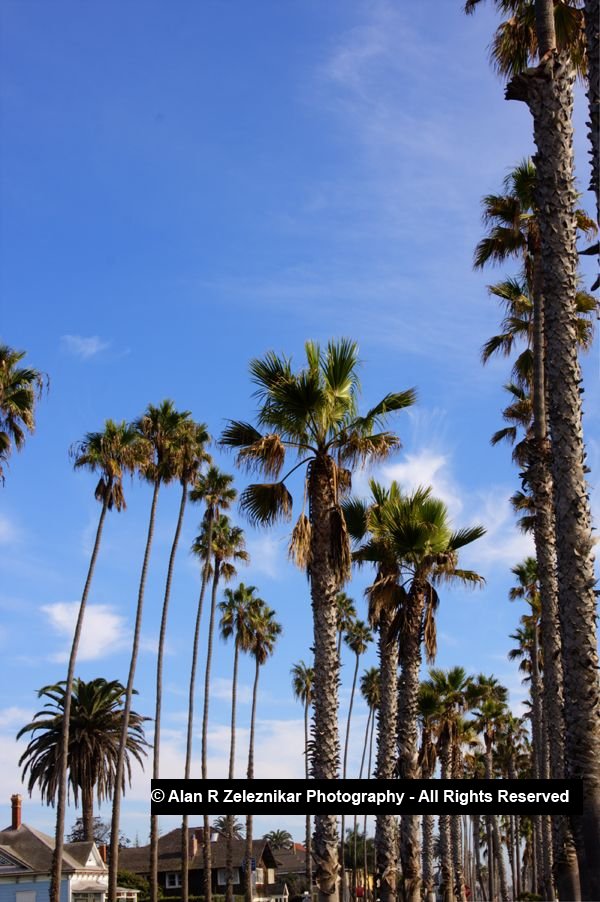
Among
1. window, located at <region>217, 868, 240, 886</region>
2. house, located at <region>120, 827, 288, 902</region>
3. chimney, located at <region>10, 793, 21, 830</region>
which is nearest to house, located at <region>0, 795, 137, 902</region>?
chimney, located at <region>10, 793, 21, 830</region>

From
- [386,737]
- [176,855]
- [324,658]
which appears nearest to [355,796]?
[324,658]

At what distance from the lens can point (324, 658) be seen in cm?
1962

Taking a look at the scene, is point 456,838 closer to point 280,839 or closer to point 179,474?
point 179,474

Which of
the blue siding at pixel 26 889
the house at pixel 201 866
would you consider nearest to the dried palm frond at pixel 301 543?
the blue siding at pixel 26 889

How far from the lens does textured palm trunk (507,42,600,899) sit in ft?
41.8

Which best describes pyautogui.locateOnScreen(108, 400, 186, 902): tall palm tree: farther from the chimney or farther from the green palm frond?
the green palm frond

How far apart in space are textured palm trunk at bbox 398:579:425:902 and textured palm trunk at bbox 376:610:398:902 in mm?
448

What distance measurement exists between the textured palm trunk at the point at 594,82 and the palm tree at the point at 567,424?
4231 mm

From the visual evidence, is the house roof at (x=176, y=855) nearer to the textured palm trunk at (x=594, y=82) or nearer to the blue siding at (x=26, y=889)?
the blue siding at (x=26, y=889)

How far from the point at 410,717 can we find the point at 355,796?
11.5 meters

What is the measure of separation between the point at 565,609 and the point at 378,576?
606 inches

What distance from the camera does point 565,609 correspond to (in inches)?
535

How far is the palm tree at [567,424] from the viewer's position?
1275cm

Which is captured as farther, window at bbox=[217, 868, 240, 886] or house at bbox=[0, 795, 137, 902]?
window at bbox=[217, 868, 240, 886]
